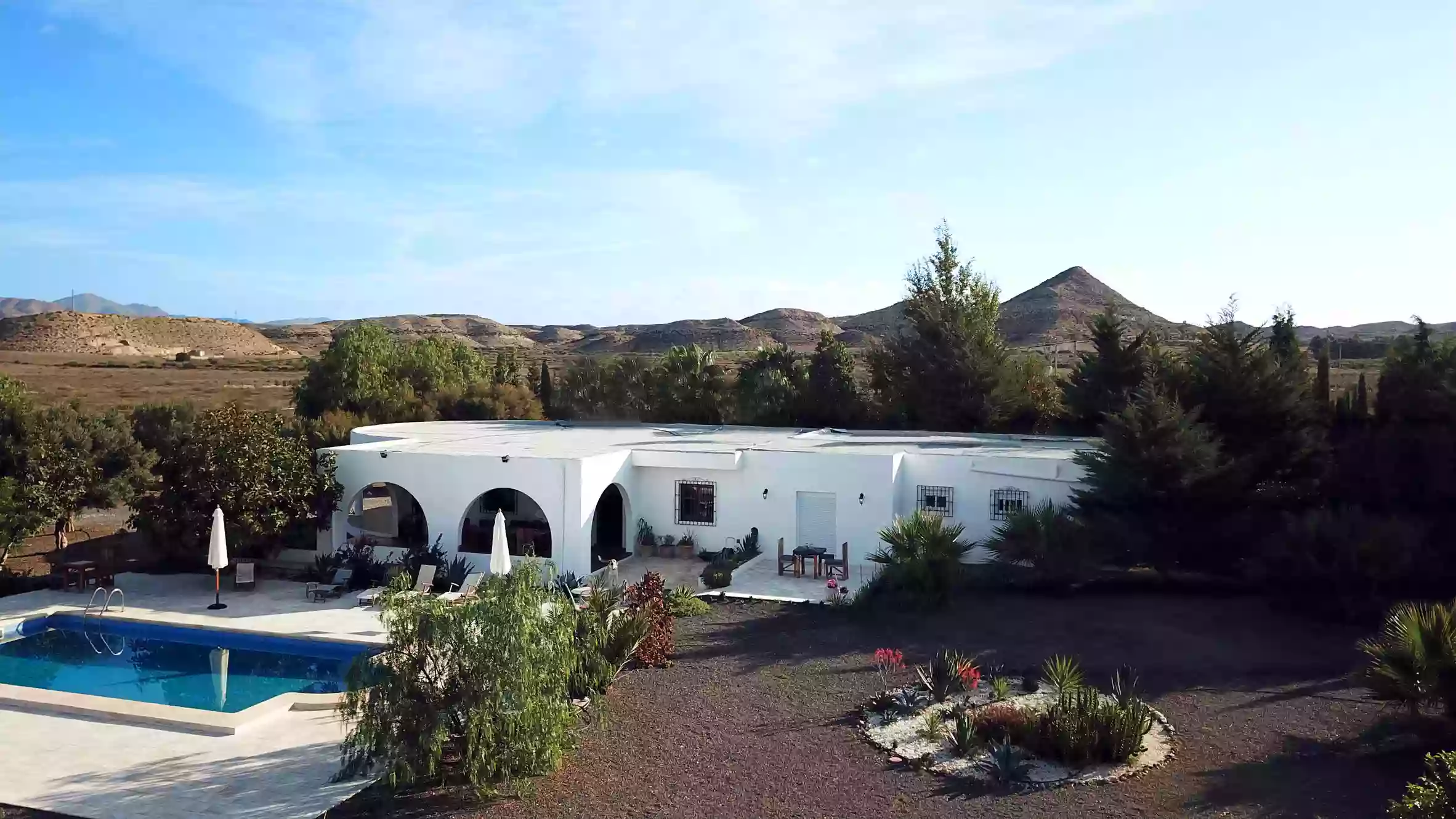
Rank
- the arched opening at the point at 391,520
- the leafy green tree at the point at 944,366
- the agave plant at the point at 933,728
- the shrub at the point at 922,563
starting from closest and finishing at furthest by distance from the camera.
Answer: the agave plant at the point at 933,728 → the shrub at the point at 922,563 → the arched opening at the point at 391,520 → the leafy green tree at the point at 944,366

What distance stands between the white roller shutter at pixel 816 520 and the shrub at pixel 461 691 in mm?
11959

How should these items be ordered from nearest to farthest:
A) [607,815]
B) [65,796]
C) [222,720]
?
1. [607,815]
2. [65,796]
3. [222,720]

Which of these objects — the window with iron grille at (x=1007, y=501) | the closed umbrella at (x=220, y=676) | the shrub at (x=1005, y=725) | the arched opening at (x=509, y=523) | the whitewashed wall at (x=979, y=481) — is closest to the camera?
the shrub at (x=1005, y=725)

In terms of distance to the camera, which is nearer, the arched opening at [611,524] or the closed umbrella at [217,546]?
the closed umbrella at [217,546]

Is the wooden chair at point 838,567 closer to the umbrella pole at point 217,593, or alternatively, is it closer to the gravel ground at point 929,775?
→ the gravel ground at point 929,775

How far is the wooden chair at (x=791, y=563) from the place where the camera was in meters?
19.4

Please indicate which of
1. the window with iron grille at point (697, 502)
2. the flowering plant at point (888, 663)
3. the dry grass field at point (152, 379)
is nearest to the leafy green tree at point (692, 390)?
the window with iron grille at point (697, 502)

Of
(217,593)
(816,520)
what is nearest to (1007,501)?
(816,520)

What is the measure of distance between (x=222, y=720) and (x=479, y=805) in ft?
15.6

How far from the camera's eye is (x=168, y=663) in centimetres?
1543

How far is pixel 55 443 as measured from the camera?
19.8 metres

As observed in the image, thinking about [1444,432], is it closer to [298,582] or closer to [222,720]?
[222,720]

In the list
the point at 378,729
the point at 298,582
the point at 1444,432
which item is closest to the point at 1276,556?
the point at 1444,432

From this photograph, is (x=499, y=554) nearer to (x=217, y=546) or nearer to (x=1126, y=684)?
(x=217, y=546)
